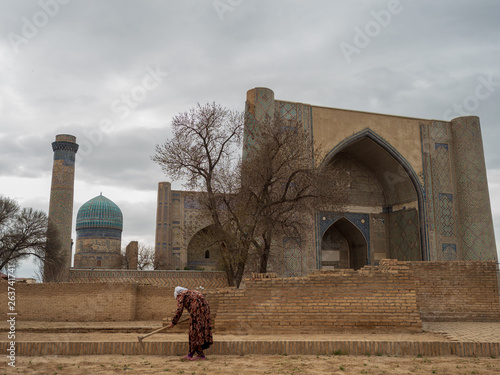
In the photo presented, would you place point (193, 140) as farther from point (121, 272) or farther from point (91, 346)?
point (91, 346)

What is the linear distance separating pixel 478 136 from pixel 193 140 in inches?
491

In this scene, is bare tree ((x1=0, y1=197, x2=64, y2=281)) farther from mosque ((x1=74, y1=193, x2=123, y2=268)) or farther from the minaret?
mosque ((x1=74, y1=193, x2=123, y2=268))

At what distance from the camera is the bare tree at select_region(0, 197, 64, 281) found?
19922 millimetres

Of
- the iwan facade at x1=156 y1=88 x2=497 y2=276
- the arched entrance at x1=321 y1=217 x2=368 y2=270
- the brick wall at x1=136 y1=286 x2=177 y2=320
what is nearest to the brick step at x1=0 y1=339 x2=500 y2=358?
the brick wall at x1=136 y1=286 x2=177 y2=320

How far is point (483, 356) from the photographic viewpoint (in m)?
5.27

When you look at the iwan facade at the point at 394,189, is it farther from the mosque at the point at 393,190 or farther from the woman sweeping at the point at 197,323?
the woman sweeping at the point at 197,323

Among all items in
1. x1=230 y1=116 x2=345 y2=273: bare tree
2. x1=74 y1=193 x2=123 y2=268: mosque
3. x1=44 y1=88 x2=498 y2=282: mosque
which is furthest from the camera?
x1=74 y1=193 x2=123 y2=268: mosque

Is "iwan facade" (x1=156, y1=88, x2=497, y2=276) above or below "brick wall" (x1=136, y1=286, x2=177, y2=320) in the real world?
above

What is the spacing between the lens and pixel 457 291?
9836mm

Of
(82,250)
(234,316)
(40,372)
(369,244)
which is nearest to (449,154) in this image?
(369,244)

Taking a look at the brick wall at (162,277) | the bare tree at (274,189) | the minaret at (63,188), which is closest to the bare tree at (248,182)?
the bare tree at (274,189)

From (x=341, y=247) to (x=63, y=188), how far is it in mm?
14921

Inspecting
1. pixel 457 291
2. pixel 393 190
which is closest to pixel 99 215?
pixel 393 190

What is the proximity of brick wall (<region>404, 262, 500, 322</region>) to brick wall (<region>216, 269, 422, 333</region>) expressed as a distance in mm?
2724
